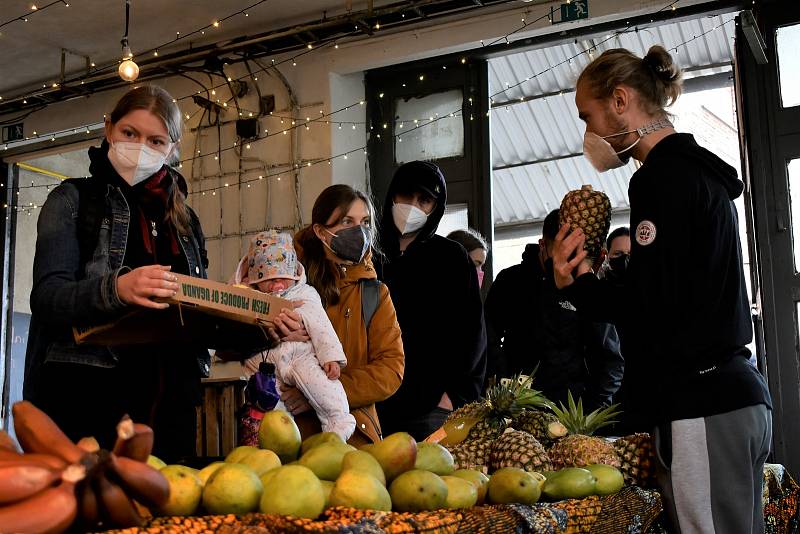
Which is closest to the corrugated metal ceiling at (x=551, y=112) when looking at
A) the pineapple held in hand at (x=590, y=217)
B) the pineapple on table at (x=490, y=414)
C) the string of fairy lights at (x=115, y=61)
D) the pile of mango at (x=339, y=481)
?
the string of fairy lights at (x=115, y=61)

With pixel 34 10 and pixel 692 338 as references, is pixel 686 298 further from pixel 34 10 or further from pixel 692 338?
pixel 34 10

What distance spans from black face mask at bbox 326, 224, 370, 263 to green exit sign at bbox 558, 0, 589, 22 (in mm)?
4411

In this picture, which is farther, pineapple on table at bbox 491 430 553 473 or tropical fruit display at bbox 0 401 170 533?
pineapple on table at bbox 491 430 553 473

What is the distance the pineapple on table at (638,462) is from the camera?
2.17 metres

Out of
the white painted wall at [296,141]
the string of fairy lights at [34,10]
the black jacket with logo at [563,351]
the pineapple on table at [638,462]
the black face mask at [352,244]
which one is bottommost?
the pineapple on table at [638,462]

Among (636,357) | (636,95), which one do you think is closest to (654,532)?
(636,357)

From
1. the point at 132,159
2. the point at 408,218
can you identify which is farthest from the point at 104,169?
the point at 408,218

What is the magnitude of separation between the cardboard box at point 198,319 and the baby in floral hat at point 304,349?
60 centimetres

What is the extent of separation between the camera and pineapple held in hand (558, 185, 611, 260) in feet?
7.29

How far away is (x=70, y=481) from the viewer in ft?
3.52

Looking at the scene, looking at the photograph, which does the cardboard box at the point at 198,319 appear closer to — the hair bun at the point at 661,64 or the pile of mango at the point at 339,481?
the pile of mango at the point at 339,481

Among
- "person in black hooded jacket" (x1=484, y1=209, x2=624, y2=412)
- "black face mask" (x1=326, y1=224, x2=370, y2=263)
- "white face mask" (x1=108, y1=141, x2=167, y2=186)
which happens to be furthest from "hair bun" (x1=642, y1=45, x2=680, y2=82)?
"person in black hooded jacket" (x1=484, y1=209, x2=624, y2=412)

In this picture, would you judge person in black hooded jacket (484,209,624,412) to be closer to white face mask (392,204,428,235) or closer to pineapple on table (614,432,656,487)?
white face mask (392,204,428,235)

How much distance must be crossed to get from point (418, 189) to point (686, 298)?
176 centimetres
